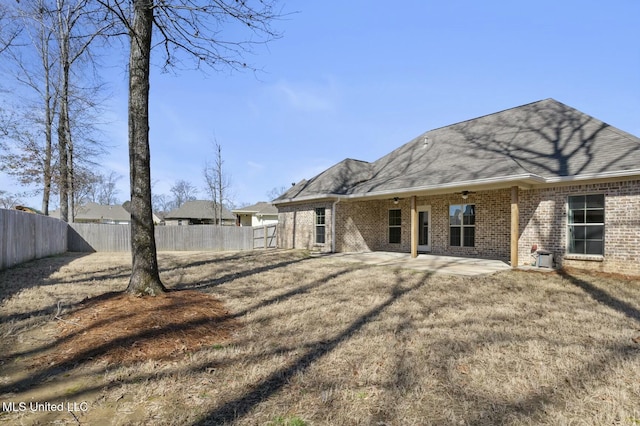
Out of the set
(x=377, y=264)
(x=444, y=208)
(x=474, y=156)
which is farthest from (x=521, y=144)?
(x=377, y=264)

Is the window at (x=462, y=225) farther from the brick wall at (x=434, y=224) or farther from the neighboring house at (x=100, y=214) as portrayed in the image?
the neighboring house at (x=100, y=214)

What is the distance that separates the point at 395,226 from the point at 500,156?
5.46m

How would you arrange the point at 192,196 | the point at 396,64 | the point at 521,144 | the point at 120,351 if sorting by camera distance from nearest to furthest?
1. the point at 120,351
2. the point at 521,144
3. the point at 396,64
4. the point at 192,196

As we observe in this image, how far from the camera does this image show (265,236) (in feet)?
63.6

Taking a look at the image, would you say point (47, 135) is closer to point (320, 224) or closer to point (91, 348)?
point (320, 224)

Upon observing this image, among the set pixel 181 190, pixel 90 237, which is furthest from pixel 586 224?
pixel 181 190

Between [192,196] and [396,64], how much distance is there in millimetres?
60704

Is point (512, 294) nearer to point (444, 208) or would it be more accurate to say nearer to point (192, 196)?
point (444, 208)

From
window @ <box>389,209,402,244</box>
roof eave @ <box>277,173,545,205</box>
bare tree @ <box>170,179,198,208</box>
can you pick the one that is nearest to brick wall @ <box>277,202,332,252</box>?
roof eave @ <box>277,173,545,205</box>

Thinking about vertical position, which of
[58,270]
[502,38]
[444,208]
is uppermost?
[502,38]

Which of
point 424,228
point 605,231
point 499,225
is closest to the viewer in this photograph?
point 605,231

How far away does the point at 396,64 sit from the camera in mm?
13414

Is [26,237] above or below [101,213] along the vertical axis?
below

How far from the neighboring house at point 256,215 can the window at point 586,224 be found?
29.4 metres
